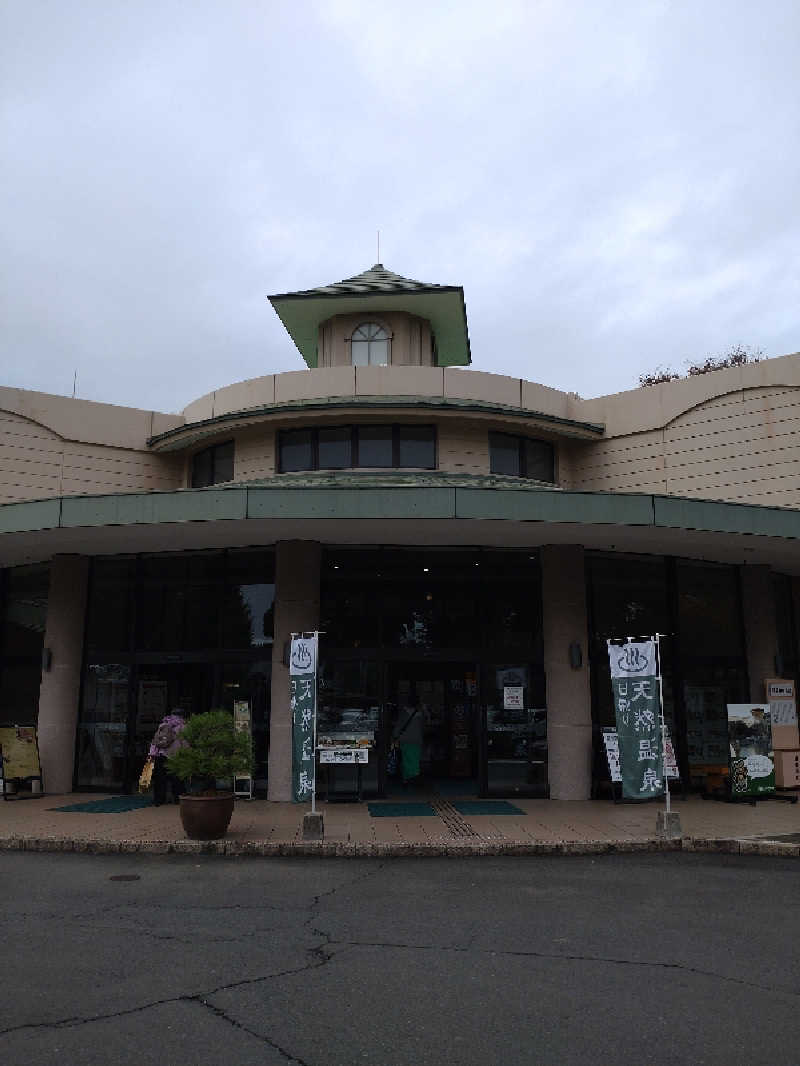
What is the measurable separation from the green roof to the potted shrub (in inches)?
525

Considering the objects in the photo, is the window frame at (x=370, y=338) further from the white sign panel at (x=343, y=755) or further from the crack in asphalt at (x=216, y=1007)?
the crack in asphalt at (x=216, y=1007)

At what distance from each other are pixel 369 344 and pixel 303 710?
12.7 metres

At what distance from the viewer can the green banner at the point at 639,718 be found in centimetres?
1163

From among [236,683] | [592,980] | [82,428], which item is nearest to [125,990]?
[592,980]

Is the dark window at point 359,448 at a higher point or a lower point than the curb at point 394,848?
higher

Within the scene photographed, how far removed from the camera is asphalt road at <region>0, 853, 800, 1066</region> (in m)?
4.73

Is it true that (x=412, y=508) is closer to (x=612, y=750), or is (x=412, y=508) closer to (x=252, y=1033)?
(x=612, y=750)

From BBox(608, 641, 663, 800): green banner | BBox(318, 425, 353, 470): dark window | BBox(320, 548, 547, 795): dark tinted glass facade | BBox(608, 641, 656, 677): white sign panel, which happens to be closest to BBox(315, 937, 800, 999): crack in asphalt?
BBox(608, 641, 663, 800): green banner

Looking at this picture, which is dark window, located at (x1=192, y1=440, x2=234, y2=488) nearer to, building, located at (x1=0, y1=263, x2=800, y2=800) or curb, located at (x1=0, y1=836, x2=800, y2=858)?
building, located at (x1=0, y1=263, x2=800, y2=800)

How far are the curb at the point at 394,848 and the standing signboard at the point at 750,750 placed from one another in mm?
3522

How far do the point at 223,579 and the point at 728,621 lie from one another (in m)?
10.1

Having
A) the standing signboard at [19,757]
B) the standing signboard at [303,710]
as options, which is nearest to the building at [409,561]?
the standing signboard at [19,757]

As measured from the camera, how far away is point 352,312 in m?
22.2

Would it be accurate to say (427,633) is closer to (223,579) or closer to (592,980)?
(223,579)
